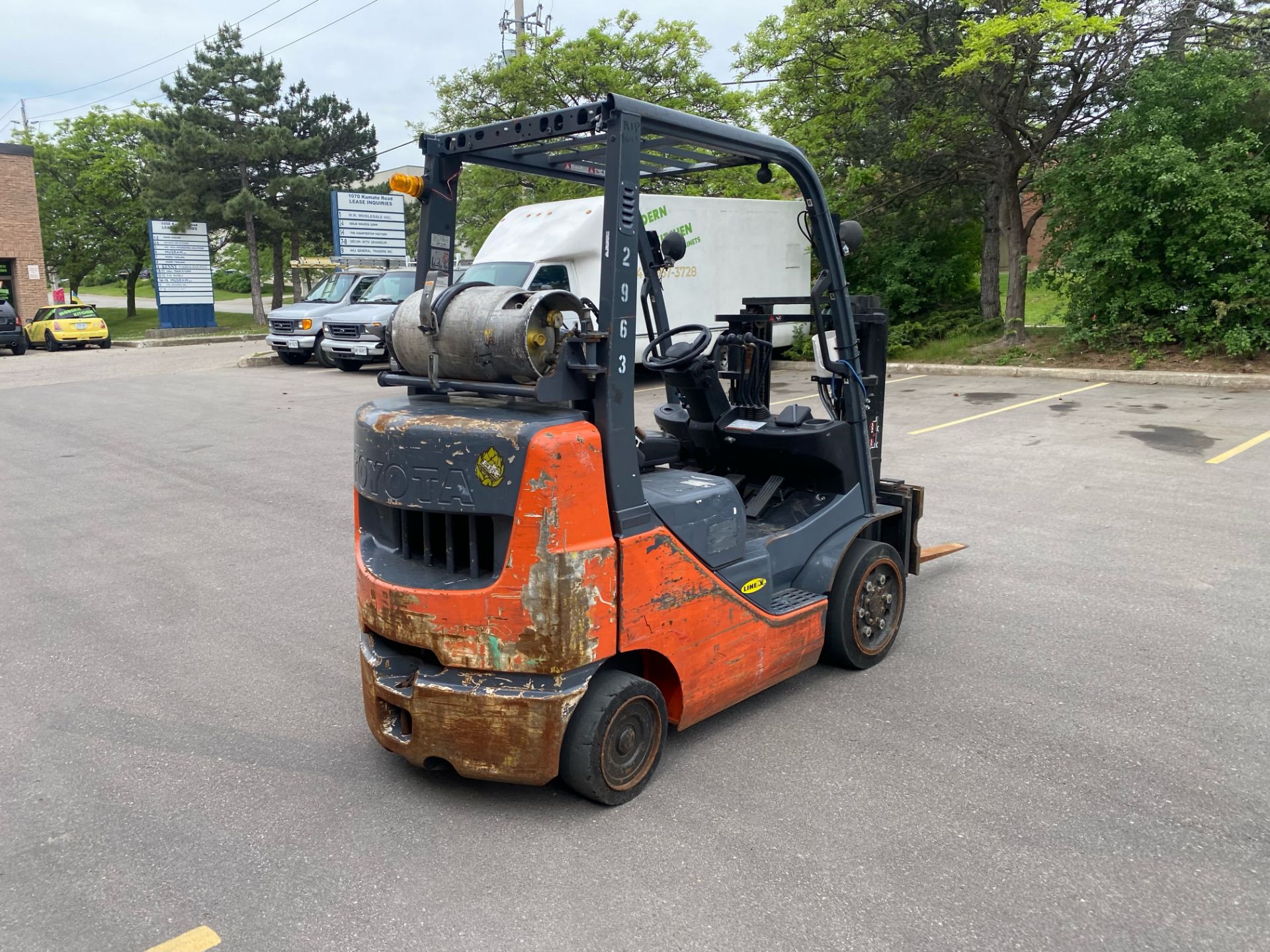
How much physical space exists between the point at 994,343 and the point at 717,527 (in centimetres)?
1663

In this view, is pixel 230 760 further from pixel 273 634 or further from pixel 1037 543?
pixel 1037 543

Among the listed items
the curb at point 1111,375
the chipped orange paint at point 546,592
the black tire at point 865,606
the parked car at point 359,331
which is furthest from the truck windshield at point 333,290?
the chipped orange paint at point 546,592

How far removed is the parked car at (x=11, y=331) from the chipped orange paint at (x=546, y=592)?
31.5 metres

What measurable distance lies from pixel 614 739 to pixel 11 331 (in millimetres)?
32139

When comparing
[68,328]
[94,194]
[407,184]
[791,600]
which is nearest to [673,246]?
[407,184]

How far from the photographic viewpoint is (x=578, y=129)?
3.57 m

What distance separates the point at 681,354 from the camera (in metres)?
4.91

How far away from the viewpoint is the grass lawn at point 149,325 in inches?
1426

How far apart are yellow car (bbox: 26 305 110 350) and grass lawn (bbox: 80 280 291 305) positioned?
28690 mm

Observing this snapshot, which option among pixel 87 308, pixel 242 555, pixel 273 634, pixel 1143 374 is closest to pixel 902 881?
pixel 273 634

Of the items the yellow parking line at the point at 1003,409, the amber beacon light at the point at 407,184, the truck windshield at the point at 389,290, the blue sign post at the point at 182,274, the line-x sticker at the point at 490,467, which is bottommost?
the yellow parking line at the point at 1003,409

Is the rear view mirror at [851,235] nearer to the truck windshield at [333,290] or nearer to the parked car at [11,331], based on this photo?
the truck windshield at [333,290]

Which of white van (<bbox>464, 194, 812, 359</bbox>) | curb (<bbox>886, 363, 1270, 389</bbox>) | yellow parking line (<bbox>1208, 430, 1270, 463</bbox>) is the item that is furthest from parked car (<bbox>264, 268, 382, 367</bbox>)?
yellow parking line (<bbox>1208, 430, 1270, 463</bbox>)

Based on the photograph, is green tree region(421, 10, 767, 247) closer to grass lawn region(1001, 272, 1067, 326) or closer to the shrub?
grass lawn region(1001, 272, 1067, 326)
